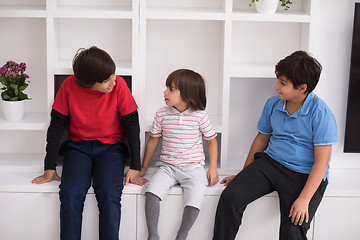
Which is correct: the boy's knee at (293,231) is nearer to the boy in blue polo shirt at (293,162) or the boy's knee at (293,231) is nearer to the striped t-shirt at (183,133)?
the boy in blue polo shirt at (293,162)

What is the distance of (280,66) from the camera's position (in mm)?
2117

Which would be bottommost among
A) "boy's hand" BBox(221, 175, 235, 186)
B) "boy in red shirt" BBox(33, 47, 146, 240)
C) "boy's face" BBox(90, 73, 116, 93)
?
"boy's hand" BBox(221, 175, 235, 186)

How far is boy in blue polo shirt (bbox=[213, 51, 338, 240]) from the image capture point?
2.07 meters

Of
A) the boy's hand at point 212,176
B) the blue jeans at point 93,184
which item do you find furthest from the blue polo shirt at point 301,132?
the blue jeans at point 93,184

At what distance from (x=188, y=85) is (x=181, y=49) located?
41cm

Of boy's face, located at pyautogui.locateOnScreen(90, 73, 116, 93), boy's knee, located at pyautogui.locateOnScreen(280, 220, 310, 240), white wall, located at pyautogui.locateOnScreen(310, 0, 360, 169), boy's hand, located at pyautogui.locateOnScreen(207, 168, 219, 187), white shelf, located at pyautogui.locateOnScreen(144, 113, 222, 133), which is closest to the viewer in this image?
boy's knee, located at pyautogui.locateOnScreen(280, 220, 310, 240)

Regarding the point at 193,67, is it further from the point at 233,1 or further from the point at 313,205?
the point at 313,205

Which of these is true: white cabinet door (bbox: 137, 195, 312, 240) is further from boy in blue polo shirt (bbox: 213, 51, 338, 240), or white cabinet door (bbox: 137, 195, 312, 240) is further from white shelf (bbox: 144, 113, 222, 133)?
white shelf (bbox: 144, 113, 222, 133)

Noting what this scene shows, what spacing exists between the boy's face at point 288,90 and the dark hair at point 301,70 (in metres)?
0.02

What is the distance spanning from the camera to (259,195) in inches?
84.3

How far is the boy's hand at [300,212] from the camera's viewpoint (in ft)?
6.68

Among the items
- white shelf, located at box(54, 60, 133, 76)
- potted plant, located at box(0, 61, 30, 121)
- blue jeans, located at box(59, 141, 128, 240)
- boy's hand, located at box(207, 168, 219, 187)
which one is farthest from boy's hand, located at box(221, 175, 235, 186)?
potted plant, located at box(0, 61, 30, 121)

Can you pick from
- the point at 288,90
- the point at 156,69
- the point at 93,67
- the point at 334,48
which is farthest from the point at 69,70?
the point at 334,48

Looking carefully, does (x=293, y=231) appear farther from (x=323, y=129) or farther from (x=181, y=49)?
(x=181, y=49)
